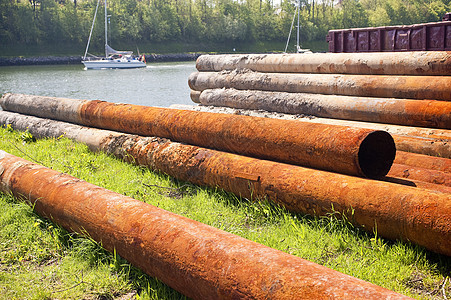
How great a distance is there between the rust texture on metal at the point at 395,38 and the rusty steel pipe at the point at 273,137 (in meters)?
8.23

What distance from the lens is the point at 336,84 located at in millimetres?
8273

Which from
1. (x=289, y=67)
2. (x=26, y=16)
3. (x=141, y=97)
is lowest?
(x=141, y=97)

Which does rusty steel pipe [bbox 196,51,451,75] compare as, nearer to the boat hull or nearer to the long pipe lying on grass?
the long pipe lying on grass

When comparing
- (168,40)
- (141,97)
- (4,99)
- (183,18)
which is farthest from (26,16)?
(4,99)

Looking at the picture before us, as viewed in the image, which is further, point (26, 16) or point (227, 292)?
point (26, 16)

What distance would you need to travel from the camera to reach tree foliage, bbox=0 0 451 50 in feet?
251

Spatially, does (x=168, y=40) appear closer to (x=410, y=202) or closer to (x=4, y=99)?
(x=4, y=99)

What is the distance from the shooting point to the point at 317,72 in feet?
30.2

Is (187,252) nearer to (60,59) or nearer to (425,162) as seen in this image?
(425,162)

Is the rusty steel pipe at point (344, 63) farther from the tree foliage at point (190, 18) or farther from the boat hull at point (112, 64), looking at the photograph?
the tree foliage at point (190, 18)

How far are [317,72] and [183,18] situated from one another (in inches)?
3536

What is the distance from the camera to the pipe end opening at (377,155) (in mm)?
4457

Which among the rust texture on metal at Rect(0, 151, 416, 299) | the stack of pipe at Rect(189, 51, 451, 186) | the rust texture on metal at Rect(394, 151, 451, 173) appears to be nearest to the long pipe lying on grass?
the stack of pipe at Rect(189, 51, 451, 186)

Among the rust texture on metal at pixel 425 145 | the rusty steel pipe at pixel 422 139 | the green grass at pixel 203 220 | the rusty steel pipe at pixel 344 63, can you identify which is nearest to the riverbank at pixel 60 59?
the rusty steel pipe at pixel 344 63
